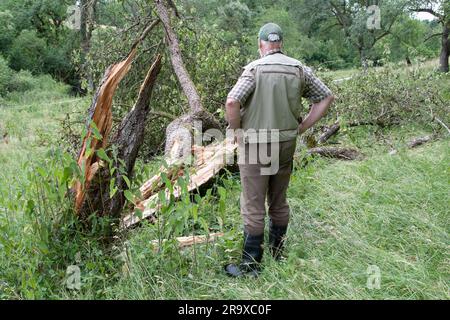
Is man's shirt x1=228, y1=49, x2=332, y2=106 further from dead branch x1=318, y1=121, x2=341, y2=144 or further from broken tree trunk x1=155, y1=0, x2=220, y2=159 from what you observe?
dead branch x1=318, y1=121, x2=341, y2=144

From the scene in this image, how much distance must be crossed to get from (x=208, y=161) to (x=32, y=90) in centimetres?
1963

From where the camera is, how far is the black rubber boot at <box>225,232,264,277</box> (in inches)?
115

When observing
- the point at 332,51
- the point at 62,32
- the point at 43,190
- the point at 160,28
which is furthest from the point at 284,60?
the point at 332,51

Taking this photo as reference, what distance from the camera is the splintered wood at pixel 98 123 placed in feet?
10.3

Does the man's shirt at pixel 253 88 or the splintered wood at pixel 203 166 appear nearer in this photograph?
the man's shirt at pixel 253 88

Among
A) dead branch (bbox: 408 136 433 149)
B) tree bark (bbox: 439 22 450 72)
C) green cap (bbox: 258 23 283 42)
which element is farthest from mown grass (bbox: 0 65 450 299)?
tree bark (bbox: 439 22 450 72)

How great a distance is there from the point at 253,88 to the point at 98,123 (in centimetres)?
122

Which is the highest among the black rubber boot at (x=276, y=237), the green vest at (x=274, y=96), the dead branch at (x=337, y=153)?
the green vest at (x=274, y=96)

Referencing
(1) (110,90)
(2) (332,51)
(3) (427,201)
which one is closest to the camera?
(1) (110,90)

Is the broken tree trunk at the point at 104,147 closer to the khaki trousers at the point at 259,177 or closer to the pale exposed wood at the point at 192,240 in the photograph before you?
the pale exposed wood at the point at 192,240

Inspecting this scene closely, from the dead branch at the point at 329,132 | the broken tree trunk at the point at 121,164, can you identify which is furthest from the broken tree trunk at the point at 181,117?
the dead branch at the point at 329,132

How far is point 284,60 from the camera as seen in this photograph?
2.83 m

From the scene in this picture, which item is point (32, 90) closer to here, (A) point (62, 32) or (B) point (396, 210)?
(A) point (62, 32)
